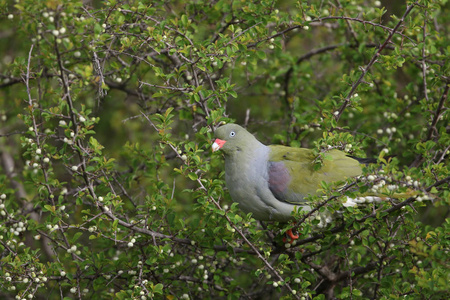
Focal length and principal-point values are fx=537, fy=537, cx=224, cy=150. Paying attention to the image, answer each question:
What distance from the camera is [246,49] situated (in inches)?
166

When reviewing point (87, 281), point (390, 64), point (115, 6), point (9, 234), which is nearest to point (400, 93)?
point (390, 64)

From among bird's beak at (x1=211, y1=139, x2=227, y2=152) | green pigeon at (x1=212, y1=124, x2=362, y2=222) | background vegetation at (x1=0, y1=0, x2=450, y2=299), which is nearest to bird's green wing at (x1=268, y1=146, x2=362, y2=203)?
green pigeon at (x1=212, y1=124, x2=362, y2=222)

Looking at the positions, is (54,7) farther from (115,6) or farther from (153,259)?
(153,259)

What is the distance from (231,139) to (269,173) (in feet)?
1.38

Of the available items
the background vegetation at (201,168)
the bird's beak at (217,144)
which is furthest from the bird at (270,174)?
the background vegetation at (201,168)

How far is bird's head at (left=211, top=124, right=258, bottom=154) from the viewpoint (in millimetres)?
4164

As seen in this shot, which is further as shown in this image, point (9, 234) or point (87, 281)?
point (87, 281)

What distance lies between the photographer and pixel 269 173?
4.33 meters

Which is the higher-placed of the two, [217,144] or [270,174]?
[217,144]

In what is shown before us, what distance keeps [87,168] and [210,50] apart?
1195 mm

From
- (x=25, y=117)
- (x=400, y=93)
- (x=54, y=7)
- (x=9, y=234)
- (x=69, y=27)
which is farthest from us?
(x=400, y=93)

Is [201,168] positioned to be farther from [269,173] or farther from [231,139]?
[269,173]

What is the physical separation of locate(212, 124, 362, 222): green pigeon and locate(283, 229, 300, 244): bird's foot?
15cm

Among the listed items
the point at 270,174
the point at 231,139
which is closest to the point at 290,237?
the point at 270,174
